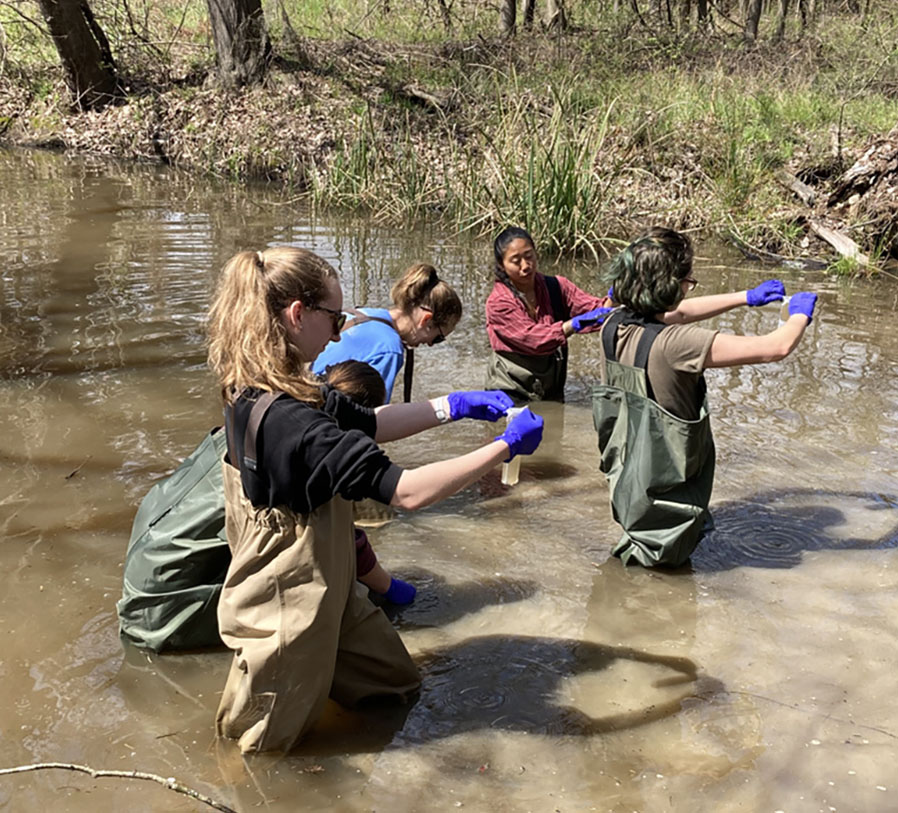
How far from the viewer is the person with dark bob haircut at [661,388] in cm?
359

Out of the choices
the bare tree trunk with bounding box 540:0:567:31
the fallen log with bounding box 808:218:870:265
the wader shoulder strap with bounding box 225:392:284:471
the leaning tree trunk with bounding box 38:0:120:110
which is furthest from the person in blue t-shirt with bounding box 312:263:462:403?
the bare tree trunk with bounding box 540:0:567:31

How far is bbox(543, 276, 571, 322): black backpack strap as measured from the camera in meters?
5.67

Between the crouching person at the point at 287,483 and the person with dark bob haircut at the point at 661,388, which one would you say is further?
the person with dark bob haircut at the point at 661,388

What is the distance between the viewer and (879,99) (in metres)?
12.8

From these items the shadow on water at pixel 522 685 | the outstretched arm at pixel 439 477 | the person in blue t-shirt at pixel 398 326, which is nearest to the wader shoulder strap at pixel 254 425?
the outstretched arm at pixel 439 477

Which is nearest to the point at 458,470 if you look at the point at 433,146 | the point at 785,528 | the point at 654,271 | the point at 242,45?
the point at 654,271

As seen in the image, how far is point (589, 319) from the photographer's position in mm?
4594

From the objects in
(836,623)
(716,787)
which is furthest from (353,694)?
(836,623)

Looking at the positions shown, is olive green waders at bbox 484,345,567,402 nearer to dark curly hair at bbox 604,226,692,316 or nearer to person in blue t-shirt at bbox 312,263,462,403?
person in blue t-shirt at bbox 312,263,462,403

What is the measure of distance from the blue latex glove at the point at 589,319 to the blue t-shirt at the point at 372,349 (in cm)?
96

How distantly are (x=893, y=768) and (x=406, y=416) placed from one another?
1807 millimetres

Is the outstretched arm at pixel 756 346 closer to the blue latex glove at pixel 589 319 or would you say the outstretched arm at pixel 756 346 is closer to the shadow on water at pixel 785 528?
the blue latex glove at pixel 589 319

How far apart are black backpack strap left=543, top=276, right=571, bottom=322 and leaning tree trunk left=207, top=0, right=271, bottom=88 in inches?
453

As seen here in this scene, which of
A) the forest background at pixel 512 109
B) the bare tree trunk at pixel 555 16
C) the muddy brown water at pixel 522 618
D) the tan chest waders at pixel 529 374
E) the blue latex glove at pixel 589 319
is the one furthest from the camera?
the bare tree trunk at pixel 555 16
